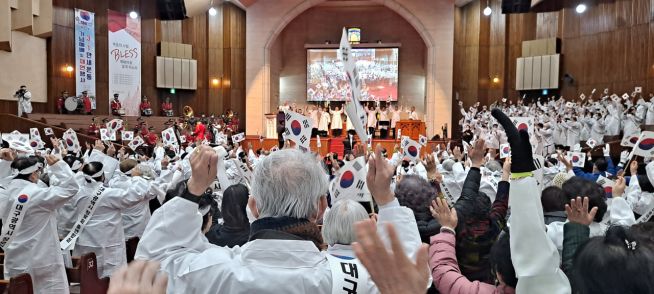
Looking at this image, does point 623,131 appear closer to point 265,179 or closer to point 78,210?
point 78,210

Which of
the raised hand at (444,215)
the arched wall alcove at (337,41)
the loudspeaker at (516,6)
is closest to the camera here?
the raised hand at (444,215)

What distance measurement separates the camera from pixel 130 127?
18.2 metres

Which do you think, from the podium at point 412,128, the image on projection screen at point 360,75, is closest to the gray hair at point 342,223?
the podium at point 412,128

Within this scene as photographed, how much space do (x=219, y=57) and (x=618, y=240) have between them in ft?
72.3

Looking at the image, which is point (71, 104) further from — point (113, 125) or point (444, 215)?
point (444, 215)

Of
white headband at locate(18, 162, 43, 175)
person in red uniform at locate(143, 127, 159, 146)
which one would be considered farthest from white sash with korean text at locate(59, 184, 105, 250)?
person in red uniform at locate(143, 127, 159, 146)

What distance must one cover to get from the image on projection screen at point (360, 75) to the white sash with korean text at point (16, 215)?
1955cm

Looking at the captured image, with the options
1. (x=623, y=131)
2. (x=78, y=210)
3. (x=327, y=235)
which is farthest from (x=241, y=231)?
(x=623, y=131)

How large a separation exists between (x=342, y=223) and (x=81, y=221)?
3407 millimetres

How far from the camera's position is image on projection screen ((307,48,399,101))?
23.5 m

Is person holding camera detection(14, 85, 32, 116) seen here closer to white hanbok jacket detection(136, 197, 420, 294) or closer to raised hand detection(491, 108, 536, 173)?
white hanbok jacket detection(136, 197, 420, 294)

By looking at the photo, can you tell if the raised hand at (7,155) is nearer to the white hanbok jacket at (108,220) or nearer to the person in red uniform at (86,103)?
the white hanbok jacket at (108,220)

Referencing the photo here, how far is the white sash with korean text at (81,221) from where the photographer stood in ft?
15.1

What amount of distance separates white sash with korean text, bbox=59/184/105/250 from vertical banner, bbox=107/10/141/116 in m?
16.0
